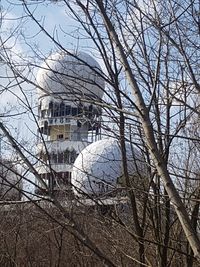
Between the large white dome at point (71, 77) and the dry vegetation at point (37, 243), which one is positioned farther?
the dry vegetation at point (37, 243)

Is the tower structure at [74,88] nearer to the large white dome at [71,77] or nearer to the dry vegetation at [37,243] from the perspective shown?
the large white dome at [71,77]

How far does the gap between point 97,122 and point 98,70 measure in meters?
0.43

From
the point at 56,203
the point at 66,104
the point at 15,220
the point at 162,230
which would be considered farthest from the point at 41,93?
the point at 15,220

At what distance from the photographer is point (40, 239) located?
14.5 meters

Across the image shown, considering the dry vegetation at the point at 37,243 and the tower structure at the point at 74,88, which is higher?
the tower structure at the point at 74,88

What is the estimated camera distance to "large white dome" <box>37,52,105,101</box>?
452cm

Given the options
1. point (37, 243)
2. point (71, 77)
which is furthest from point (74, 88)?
point (37, 243)

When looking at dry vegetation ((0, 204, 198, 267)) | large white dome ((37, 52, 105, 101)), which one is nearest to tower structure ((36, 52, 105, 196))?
large white dome ((37, 52, 105, 101))

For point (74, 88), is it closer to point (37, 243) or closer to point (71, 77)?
point (71, 77)

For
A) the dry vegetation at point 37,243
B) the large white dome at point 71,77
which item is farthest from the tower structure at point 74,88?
the dry vegetation at point 37,243

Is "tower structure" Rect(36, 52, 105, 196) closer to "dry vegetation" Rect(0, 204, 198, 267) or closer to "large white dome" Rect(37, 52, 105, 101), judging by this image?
"large white dome" Rect(37, 52, 105, 101)

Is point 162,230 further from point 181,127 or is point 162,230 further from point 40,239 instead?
point 40,239

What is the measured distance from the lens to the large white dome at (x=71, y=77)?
452 centimetres

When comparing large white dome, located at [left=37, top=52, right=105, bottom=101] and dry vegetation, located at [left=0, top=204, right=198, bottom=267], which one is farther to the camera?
dry vegetation, located at [left=0, top=204, right=198, bottom=267]
